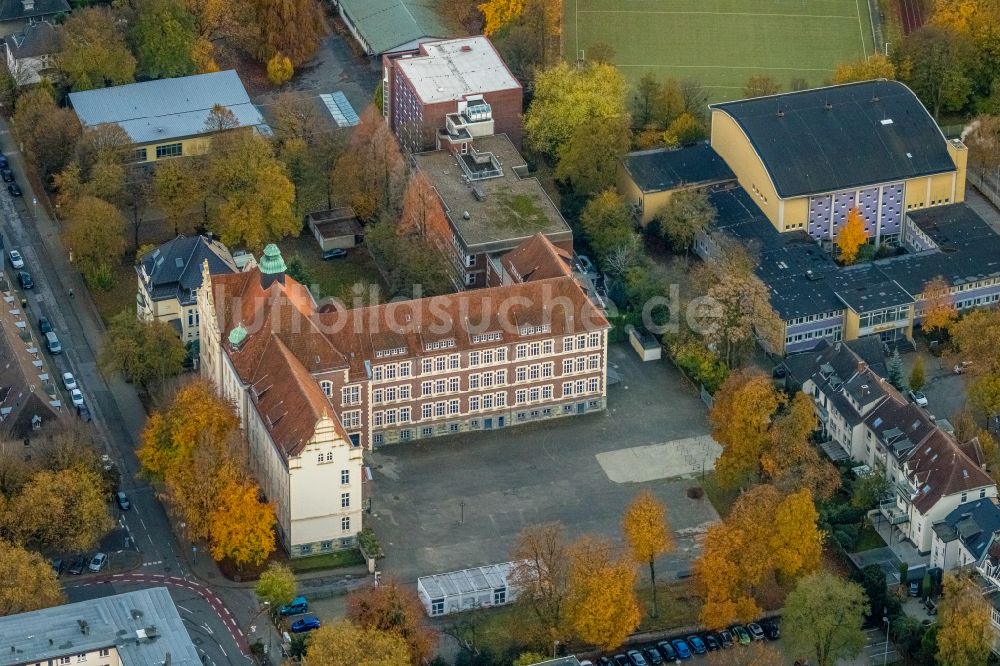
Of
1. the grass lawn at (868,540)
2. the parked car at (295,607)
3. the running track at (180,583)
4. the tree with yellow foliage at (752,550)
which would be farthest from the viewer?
the grass lawn at (868,540)

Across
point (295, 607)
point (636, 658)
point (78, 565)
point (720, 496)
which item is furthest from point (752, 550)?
point (78, 565)

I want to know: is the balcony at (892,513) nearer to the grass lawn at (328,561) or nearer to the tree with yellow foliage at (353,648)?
the grass lawn at (328,561)

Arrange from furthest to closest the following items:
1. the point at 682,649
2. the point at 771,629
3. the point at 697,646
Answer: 1. the point at 771,629
2. the point at 697,646
3. the point at 682,649

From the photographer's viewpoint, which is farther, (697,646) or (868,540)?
(868,540)

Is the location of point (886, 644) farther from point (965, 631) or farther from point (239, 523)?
point (239, 523)

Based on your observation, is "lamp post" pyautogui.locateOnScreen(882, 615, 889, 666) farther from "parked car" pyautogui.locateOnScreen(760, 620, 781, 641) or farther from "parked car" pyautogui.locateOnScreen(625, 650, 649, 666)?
"parked car" pyautogui.locateOnScreen(625, 650, 649, 666)

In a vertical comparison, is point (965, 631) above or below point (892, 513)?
above

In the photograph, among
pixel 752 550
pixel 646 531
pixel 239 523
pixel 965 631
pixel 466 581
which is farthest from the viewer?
pixel 466 581

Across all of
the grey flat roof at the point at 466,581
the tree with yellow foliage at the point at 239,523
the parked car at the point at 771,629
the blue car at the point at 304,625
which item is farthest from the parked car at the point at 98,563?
the parked car at the point at 771,629
